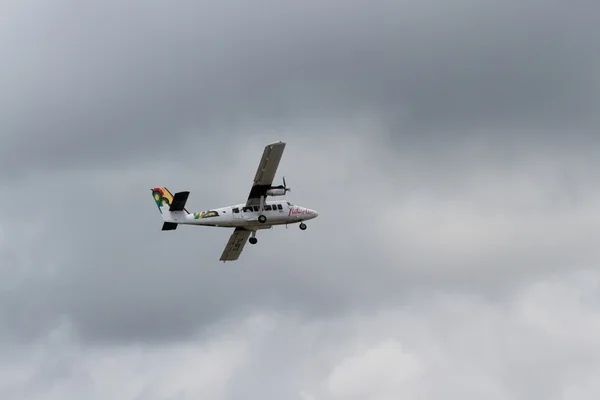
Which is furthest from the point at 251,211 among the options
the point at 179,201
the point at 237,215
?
the point at 179,201

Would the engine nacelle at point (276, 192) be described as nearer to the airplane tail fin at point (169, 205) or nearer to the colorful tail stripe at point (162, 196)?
the airplane tail fin at point (169, 205)

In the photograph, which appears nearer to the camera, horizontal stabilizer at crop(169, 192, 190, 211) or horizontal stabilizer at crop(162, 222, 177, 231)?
horizontal stabilizer at crop(169, 192, 190, 211)

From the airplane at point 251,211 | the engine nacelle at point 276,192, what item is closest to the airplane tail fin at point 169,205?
the airplane at point 251,211

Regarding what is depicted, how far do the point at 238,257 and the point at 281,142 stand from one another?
19022mm

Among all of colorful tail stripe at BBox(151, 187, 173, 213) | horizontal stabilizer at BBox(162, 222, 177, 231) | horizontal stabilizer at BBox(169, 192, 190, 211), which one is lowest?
horizontal stabilizer at BBox(162, 222, 177, 231)

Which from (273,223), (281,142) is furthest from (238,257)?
(281,142)

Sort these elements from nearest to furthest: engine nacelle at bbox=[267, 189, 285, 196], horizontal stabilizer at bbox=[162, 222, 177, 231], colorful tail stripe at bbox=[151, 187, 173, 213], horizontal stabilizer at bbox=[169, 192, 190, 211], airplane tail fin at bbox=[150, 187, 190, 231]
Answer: horizontal stabilizer at bbox=[169, 192, 190, 211] < airplane tail fin at bbox=[150, 187, 190, 231] < engine nacelle at bbox=[267, 189, 285, 196] < horizontal stabilizer at bbox=[162, 222, 177, 231] < colorful tail stripe at bbox=[151, 187, 173, 213]

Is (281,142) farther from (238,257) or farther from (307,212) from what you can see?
(238,257)

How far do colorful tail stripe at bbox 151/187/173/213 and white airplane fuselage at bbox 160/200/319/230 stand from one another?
1005 mm

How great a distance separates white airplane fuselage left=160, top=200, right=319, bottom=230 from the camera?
136 meters

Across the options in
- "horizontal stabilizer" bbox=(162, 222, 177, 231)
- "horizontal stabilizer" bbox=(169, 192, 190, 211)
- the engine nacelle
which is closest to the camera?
"horizontal stabilizer" bbox=(169, 192, 190, 211)

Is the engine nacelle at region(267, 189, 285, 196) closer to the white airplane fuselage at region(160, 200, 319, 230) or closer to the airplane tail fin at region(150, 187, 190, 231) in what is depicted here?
the white airplane fuselage at region(160, 200, 319, 230)

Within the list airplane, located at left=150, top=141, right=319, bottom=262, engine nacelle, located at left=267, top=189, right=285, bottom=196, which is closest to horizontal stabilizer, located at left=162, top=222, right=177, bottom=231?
airplane, located at left=150, top=141, right=319, bottom=262

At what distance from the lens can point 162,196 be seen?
139250mm
